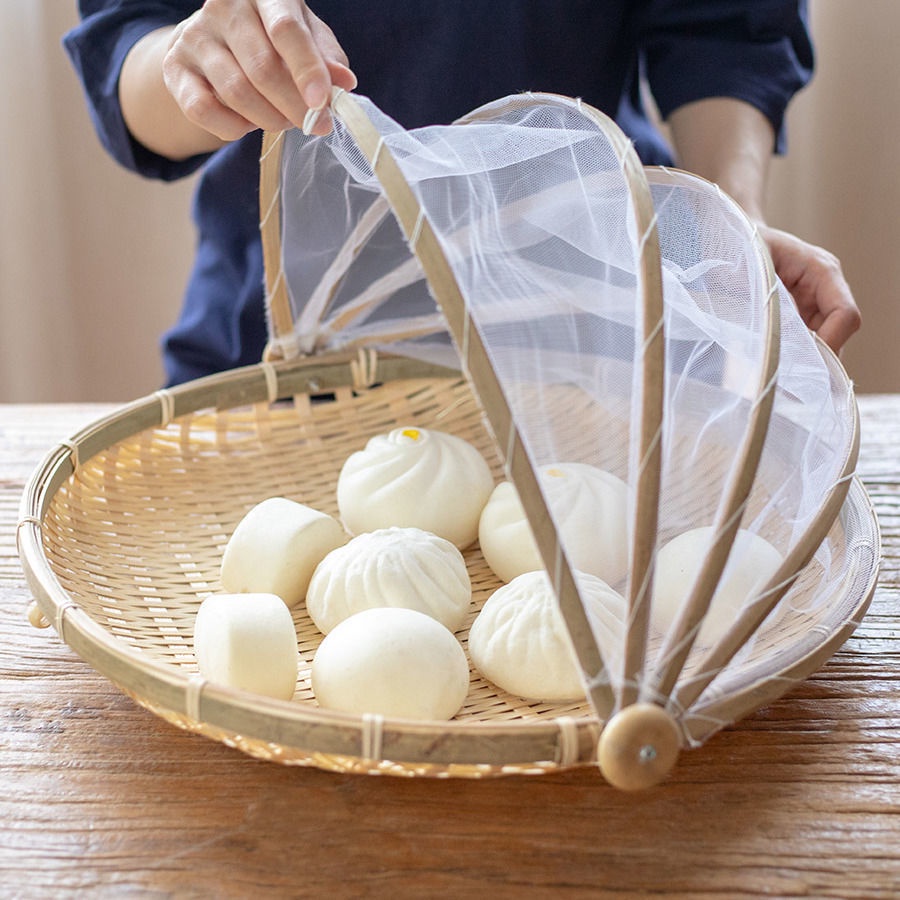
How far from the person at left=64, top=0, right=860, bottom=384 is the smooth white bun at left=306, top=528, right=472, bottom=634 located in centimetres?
37

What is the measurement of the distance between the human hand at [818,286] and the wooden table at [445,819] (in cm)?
31

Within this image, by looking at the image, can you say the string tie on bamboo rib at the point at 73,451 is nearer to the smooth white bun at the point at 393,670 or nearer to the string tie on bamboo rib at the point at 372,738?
the smooth white bun at the point at 393,670

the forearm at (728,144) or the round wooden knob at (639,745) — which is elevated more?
the forearm at (728,144)

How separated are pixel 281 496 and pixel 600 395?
1.26 feet

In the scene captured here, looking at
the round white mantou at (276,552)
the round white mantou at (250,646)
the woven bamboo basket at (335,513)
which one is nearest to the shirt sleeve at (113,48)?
the woven bamboo basket at (335,513)

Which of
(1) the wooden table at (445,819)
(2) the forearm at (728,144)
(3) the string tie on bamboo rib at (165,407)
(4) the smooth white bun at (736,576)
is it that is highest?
(2) the forearm at (728,144)

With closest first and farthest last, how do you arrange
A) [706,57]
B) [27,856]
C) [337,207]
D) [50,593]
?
[27,856] < [50,593] < [337,207] < [706,57]

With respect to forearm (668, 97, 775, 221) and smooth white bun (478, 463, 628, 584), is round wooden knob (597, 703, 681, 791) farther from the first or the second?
forearm (668, 97, 775, 221)

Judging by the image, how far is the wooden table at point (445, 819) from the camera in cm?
51

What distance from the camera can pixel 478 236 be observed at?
0.60 metres

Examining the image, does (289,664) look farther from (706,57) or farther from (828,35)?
(828,35)

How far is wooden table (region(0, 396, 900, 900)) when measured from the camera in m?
0.51

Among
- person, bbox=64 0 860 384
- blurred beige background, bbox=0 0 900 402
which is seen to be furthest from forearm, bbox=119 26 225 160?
blurred beige background, bbox=0 0 900 402

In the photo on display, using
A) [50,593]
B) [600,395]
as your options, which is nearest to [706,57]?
[600,395]
